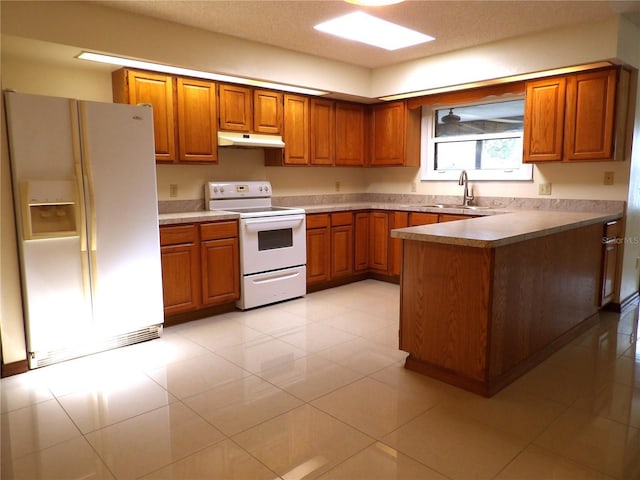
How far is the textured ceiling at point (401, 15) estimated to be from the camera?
3.22 m

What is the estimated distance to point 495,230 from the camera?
277cm

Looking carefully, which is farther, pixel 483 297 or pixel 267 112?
pixel 267 112

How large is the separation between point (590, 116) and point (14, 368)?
4620 mm

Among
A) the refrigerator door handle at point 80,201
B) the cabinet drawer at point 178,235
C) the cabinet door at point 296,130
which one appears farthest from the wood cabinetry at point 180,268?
the cabinet door at point 296,130

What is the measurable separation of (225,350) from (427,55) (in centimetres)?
339

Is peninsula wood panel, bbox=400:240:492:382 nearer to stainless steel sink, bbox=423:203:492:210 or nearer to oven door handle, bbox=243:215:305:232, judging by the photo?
oven door handle, bbox=243:215:305:232

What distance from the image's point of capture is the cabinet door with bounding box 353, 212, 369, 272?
5.29 metres

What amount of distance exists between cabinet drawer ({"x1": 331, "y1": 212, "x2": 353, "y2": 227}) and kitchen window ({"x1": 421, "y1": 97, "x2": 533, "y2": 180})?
1.03 m

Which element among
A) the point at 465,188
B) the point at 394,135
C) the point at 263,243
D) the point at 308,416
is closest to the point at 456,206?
the point at 465,188

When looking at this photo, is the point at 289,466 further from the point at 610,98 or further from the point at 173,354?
the point at 610,98

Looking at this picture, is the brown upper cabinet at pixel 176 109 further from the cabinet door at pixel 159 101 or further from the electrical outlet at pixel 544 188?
the electrical outlet at pixel 544 188

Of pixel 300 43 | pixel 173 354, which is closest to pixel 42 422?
pixel 173 354

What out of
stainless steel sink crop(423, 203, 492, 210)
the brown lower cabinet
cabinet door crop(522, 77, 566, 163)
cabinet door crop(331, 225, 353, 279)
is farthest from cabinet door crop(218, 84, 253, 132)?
cabinet door crop(522, 77, 566, 163)

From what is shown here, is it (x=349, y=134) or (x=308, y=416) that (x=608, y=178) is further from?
(x=308, y=416)
